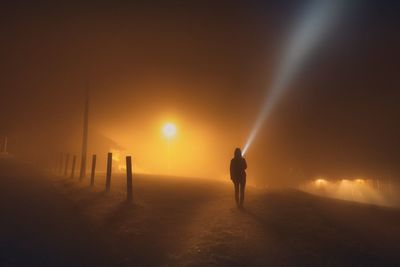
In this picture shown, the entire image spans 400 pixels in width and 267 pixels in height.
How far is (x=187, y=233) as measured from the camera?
31.7 feet

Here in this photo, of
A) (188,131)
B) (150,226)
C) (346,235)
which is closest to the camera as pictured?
(346,235)

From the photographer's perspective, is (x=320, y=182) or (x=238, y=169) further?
(x=320, y=182)

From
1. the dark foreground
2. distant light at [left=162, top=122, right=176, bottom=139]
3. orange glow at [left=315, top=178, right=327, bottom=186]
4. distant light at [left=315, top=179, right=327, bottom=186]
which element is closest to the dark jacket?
the dark foreground

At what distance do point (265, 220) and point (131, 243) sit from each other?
14.3 ft

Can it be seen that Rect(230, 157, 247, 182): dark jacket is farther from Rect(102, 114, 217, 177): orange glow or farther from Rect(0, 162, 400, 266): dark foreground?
Rect(102, 114, 217, 177): orange glow

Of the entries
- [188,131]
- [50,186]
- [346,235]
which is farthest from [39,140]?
[188,131]

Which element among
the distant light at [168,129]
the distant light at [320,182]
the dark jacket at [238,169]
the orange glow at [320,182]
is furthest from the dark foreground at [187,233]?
the distant light at [168,129]

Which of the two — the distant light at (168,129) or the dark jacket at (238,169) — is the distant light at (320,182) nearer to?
the distant light at (168,129)

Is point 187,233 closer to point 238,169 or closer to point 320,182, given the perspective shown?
point 238,169

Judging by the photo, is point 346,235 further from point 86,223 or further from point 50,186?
point 50,186

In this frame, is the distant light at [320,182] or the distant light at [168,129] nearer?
the distant light at [320,182]

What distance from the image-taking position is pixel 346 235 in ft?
31.3

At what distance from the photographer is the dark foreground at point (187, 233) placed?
24.9 ft

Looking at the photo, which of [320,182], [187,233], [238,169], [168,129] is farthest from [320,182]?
[187,233]
